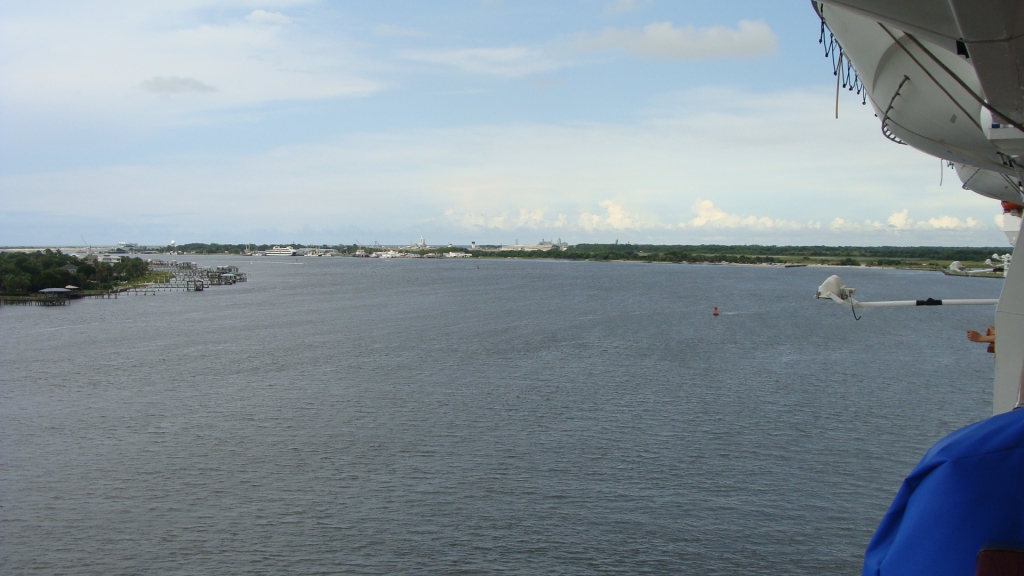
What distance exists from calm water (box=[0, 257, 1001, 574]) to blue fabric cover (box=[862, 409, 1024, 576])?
59.7 ft

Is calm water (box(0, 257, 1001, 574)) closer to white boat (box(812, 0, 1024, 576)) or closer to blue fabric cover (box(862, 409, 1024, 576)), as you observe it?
white boat (box(812, 0, 1024, 576))

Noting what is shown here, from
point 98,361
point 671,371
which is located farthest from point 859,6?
point 98,361

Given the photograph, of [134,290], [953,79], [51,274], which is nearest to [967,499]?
[953,79]

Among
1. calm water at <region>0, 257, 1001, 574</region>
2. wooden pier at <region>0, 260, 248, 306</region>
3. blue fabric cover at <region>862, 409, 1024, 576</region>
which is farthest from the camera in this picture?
wooden pier at <region>0, 260, 248, 306</region>

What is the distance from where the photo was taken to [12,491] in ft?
81.8

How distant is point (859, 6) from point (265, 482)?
24.4m

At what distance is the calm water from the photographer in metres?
20.6

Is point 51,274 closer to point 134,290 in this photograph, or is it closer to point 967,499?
point 134,290

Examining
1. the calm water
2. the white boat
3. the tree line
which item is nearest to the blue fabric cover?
the white boat

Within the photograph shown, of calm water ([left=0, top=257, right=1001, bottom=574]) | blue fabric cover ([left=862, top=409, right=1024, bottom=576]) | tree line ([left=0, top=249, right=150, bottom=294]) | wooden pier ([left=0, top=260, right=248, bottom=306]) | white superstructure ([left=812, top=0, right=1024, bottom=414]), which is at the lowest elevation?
calm water ([left=0, top=257, right=1001, bottom=574])

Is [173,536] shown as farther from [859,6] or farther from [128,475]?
[859,6]

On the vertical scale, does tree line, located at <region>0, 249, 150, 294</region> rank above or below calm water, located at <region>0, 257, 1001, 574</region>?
above

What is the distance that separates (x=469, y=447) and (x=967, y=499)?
1048 inches

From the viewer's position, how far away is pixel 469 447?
91.8 feet
